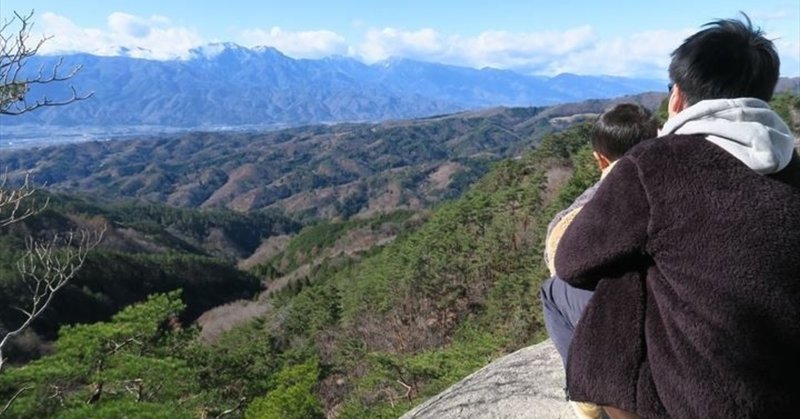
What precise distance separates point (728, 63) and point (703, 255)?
55 cm

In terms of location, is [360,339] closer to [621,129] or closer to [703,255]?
[621,129]

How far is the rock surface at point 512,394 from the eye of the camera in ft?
12.6

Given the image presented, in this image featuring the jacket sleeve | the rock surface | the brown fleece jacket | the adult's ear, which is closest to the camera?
the brown fleece jacket

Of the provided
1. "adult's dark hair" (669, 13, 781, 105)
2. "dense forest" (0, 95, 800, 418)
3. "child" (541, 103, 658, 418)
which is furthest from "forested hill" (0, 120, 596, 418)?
"adult's dark hair" (669, 13, 781, 105)

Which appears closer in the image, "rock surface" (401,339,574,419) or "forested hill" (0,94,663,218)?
"rock surface" (401,339,574,419)

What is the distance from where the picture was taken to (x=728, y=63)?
1570 millimetres

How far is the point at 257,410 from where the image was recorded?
1405 centimetres

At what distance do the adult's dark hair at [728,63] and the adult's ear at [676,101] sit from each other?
4 cm

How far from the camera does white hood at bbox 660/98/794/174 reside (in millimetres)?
1424

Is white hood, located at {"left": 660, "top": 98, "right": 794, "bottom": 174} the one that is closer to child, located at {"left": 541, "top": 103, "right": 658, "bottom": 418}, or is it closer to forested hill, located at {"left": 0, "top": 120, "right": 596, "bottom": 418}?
child, located at {"left": 541, "top": 103, "right": 658, "bottom": 418}

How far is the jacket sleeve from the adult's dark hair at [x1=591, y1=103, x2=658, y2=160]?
516 millimetres

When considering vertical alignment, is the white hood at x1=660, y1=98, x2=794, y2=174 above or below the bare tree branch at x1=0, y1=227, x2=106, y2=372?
above

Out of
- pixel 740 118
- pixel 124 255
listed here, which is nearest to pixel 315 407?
pixel 740 118

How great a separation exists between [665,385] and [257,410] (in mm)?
13853
